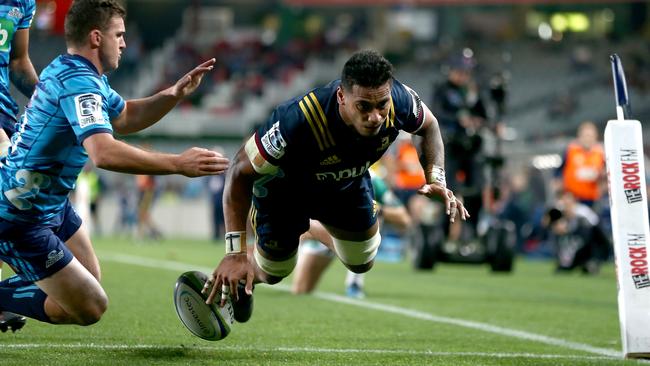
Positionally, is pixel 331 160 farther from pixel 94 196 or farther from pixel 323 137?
pixel 94 196

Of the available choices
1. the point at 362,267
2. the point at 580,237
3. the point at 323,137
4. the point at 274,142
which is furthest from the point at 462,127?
the point at 274,142

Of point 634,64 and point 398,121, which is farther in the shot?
point 634,64

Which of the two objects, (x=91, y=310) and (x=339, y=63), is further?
(x=339, y=63)

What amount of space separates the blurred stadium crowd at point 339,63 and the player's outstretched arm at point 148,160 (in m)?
16.7

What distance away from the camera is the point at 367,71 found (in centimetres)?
536

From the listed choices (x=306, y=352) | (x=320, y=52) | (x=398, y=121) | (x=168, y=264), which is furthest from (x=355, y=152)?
(x=320, y=52)

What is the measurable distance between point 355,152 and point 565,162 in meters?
10.6

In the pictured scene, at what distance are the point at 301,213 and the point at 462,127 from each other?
6789 mm

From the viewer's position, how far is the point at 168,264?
619 inches

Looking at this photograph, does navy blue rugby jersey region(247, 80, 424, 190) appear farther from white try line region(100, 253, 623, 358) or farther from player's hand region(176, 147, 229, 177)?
white try line region(100, 253, 623, 358)

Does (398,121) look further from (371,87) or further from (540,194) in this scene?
(540,194)

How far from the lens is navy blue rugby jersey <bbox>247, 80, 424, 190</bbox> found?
222 inches

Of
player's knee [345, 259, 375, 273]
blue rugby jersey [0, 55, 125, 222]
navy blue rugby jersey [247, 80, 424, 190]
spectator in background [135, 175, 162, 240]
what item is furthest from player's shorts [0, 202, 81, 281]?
spectator in background [135, 175, 162, 240]

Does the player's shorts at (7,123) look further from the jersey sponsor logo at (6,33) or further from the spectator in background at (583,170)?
the spectator in background at (583,170)
